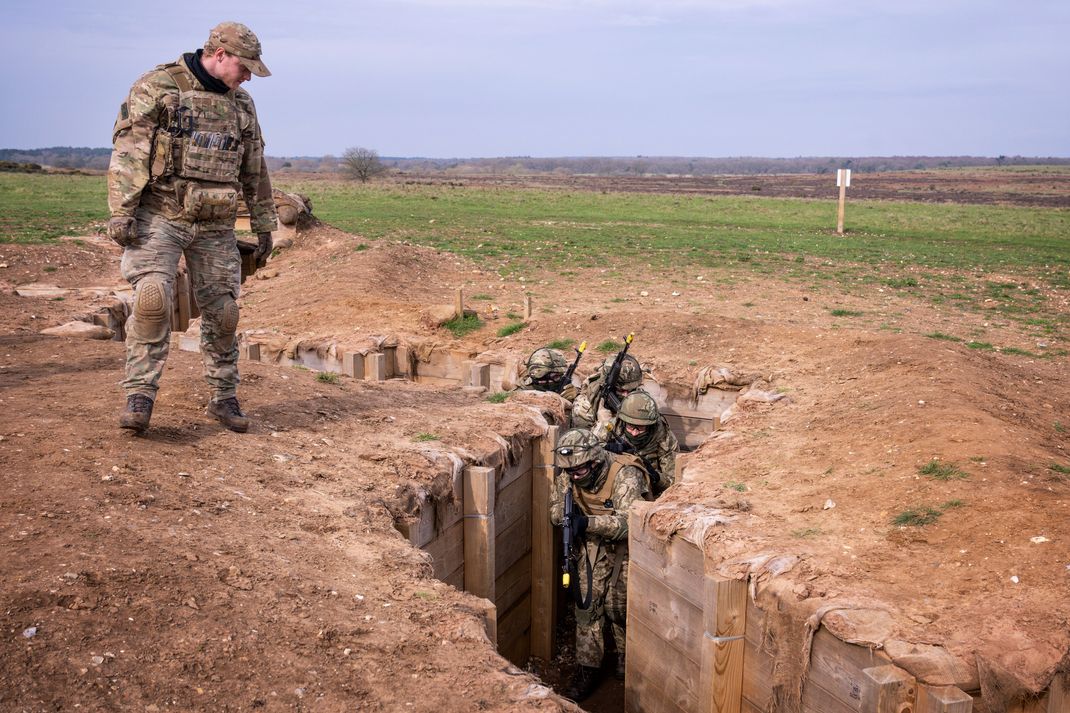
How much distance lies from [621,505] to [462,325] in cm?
675

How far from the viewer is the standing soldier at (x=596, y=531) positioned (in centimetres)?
775

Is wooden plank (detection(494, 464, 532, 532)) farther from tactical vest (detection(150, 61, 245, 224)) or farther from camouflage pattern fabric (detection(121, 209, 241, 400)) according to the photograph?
tactical vest (detection(150, 61, 245, 224))

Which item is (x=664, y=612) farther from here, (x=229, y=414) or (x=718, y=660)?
(x=229, y=414)

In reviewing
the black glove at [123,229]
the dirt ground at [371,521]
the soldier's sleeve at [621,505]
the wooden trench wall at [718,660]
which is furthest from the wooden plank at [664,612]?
the black glove at [123,229]

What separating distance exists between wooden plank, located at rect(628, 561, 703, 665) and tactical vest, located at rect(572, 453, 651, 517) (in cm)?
101

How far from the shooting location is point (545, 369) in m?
10.3

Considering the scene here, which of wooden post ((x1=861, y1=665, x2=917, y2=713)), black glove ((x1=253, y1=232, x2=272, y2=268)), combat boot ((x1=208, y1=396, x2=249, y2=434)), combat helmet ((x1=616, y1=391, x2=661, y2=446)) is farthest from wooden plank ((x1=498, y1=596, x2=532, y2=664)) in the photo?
wooden post ((x1=861, y1=665, x2=917, y2=713))

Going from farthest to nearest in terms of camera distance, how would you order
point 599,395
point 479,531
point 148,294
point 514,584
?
1. point 599,395
2. point 514,584
3. point 479,531
4. point 148,294

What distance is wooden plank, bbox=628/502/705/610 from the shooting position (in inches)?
252

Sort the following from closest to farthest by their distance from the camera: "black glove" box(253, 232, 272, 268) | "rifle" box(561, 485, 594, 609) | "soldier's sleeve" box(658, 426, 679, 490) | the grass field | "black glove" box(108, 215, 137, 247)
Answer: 1. "black glove" box(108, 215, 137, 247)
2. "black glove" box(253, 232, 272, 268)
3. "rifle" box(561, 485, 594, 609)
4. "soldier's sleeve" box(658, 426, 679, 490)
5. the grass field

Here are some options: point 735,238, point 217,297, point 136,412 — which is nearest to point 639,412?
point 217,297

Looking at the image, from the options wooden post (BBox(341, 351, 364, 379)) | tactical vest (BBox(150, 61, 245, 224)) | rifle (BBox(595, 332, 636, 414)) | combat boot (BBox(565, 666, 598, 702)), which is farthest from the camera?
wooden post (BBox(341, 351, 364, 379))

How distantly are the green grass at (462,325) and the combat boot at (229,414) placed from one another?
682cm

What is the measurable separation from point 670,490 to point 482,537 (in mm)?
1551
